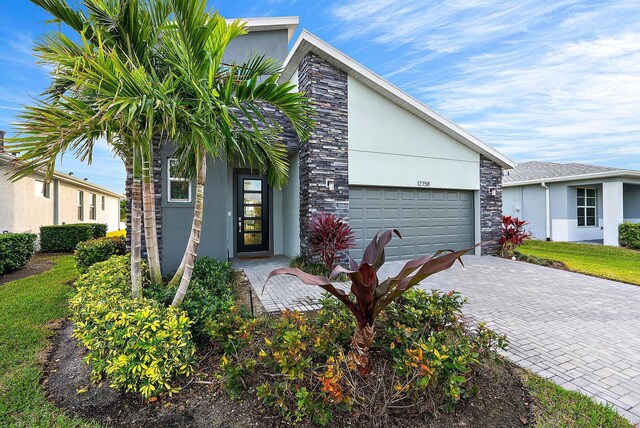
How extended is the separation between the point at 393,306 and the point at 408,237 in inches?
250

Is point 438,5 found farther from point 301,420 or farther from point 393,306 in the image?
A: point 301,420

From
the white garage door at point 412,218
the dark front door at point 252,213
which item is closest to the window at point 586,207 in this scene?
the white garage door at point 412,218

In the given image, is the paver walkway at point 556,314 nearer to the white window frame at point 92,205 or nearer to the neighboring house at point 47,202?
the neighboring house at point 47,202

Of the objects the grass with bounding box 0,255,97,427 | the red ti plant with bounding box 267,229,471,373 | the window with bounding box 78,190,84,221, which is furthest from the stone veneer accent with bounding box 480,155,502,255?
the window with bounding box 78,190,84,221

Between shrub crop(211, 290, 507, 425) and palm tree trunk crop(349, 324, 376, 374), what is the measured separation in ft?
0.20

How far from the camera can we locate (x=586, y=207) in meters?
14.7

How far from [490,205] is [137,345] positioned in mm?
10658

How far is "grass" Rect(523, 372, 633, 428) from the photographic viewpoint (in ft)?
7.66

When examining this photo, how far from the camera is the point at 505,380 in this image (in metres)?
2.88

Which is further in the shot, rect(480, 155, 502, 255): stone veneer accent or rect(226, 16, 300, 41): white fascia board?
rect(226, 16, 300, 41): white fascia board

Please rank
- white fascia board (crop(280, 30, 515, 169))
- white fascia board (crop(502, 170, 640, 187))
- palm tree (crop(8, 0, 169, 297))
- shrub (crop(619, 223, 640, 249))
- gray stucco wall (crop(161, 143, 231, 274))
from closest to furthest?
palm tree (crop(8, 0, 169, 297)) < gray stucco wall (crop(161, 143, 231, 274)) < white fascia board (crop(280, 30, 515, 169)) < shrub (crop(619, 223, 640, 249)) < white fascia board (crop(502, 170, 640, 187))

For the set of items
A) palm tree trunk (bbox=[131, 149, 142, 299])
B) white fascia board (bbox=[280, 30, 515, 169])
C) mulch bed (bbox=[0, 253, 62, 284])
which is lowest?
mulch bed (bbox=[0, 253, 62, 284])

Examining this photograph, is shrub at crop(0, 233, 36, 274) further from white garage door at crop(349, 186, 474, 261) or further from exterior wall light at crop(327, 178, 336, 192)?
white garage door at crop(349, 186, 474, 261)

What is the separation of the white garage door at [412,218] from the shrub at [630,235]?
7.51 metres
